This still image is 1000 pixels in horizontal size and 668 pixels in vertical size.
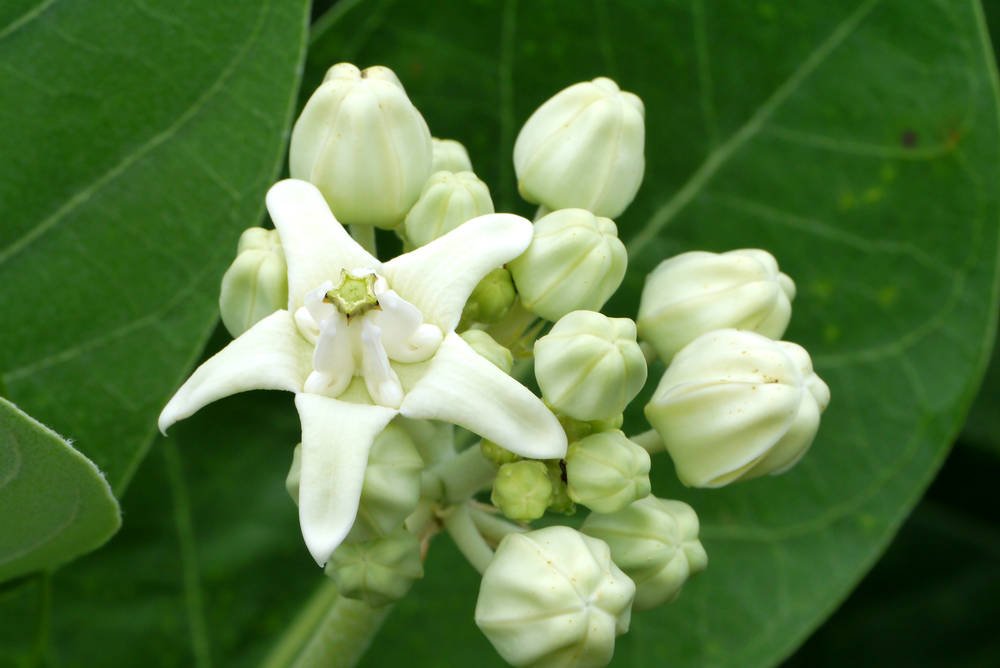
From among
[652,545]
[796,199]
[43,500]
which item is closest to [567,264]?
[652,545]

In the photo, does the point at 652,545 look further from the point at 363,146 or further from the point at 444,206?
the point at 363,146

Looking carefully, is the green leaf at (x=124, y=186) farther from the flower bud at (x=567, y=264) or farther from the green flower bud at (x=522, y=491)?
the green flower bud at (x=522, y=491)

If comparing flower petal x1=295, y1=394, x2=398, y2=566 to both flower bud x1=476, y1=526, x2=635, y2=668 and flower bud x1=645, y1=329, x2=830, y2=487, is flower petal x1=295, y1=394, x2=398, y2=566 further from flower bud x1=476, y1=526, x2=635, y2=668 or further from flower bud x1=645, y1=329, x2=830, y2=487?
flower bud x1=645, y1=329, x2=830, y2=487

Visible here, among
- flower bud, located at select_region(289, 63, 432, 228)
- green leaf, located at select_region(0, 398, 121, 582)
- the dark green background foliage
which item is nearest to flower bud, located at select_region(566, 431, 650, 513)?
flower bud, located at select_region(289, 63, 432, 228)

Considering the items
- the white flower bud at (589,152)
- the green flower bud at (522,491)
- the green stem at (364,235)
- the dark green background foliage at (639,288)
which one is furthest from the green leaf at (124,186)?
the green flower bud at (522,491)

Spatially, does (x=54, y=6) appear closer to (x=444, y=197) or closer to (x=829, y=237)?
(x=444, y=197)

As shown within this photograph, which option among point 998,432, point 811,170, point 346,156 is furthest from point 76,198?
point 998,432
